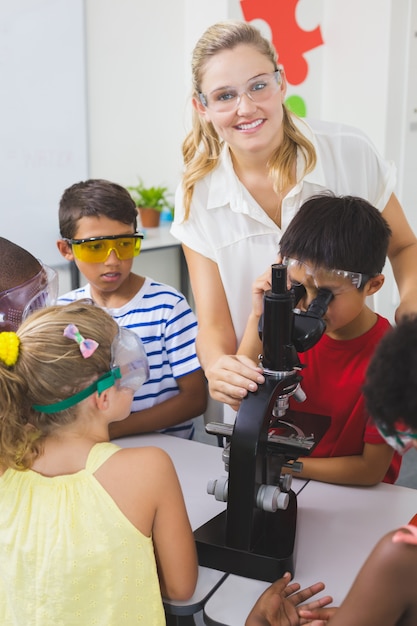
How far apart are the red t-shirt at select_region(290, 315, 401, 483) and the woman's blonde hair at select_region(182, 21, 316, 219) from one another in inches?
18.5

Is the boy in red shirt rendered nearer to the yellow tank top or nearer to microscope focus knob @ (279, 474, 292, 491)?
microscope focus knob @ (279, 474, 292, 491)

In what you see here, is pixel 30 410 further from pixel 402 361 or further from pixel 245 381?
pixel 402 361

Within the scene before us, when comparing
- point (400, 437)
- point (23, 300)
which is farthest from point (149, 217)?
point (400, 437)

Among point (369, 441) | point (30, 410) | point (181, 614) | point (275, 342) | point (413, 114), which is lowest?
point (181, 614)

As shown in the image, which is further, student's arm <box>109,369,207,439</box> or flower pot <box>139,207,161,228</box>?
flower pot <box>139,207,161,228</box>

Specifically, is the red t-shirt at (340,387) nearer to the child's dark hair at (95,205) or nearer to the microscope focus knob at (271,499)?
the microscope focus knob at (271,499)

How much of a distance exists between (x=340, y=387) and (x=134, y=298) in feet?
2.54

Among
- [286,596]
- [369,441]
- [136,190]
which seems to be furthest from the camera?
Result: [136,190]

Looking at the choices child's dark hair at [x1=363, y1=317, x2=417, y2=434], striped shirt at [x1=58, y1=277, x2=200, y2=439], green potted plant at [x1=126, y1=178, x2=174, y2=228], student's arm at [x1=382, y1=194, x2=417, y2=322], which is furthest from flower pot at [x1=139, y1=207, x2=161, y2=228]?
child's dark hair at [x1=363, y1=317, x2=417, y2=434]

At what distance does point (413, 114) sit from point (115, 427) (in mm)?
3719

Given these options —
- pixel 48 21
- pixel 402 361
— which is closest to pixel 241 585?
pixel 402 361

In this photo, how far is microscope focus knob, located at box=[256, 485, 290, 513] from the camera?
53.0 inches

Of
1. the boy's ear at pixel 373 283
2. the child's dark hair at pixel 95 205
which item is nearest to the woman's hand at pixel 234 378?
the boy's ear at pixel 373 283

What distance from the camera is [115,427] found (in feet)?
6.81
